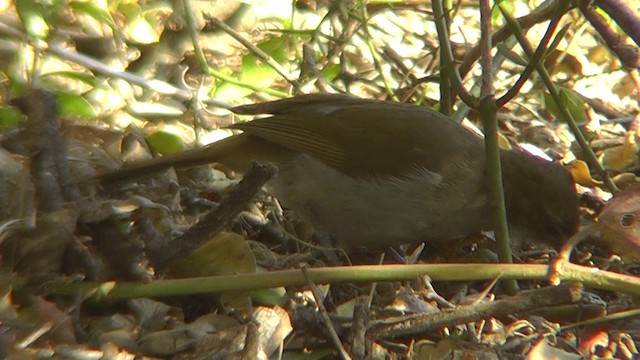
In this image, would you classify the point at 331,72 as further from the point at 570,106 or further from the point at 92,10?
the point at 92,10

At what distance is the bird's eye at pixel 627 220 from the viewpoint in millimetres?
2957

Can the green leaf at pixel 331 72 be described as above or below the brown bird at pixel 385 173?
above

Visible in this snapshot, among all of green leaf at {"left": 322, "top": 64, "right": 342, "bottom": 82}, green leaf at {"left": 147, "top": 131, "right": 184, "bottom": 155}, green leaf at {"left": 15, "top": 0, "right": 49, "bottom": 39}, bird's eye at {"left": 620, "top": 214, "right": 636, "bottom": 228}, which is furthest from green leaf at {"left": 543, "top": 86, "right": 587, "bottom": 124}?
green leaf at {"left": 15, "top": 0, "right": 49, "bottom": 39}

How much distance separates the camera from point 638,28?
3066 millimetres

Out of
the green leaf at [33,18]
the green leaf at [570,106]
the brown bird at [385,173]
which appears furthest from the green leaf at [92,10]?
the green leaf at [570,106]

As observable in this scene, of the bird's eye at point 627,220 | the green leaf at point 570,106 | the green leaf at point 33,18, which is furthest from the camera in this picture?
the green leaf at point 570,106

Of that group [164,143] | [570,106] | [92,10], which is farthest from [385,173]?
[92,10]

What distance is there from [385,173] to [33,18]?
5.23 ft

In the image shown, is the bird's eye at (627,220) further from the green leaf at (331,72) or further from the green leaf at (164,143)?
the green leaf at (331,72)

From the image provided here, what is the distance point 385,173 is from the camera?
13.0 ft

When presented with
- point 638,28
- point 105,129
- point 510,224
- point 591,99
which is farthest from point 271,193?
point 591,99

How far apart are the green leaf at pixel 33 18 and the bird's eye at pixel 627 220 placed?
2445 mm

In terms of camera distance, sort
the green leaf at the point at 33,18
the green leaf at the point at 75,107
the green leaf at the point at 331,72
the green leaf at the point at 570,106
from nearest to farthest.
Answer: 1. the green leaf at the point at 75,107
2. the green leaf at the point at 33,18
3. the green leaf at the point at 570,106
4. the green leaf at the point at 331,72

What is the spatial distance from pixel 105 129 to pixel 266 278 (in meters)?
1.51
